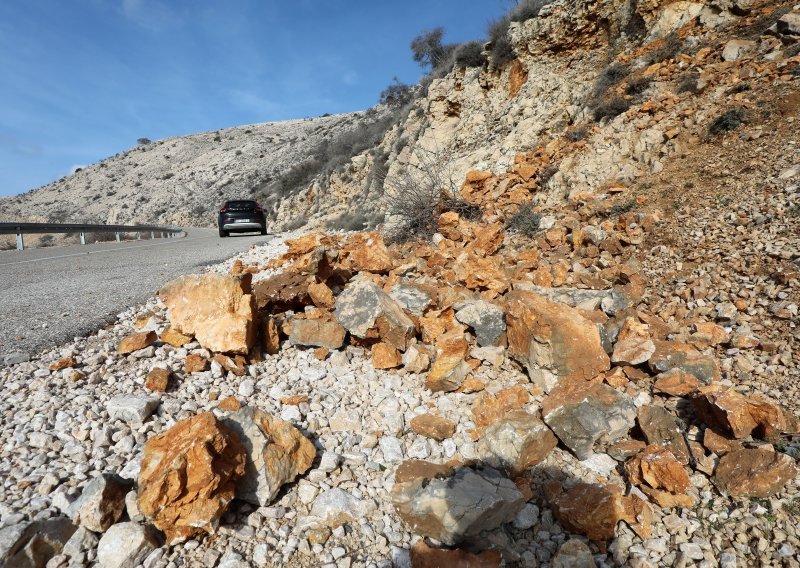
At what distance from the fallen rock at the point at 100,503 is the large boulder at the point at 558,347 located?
2.85 meters

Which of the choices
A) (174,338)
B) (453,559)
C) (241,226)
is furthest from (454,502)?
(241,226)

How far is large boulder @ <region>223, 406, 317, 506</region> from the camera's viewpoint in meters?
2.17

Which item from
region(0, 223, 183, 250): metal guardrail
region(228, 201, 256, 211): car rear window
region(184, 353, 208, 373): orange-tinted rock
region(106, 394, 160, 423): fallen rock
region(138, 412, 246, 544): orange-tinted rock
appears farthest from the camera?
region(228, 201, 256, 211): car rear window

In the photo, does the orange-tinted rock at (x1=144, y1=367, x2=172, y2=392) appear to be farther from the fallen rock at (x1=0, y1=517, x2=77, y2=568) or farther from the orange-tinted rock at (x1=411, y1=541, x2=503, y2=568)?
the orange-tinted rock at (x1=411, y1=541, x2=503, y2=568)

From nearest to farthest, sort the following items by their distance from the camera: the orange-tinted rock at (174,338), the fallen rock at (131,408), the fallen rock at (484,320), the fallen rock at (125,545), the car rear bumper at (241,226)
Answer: the fallen rock at (125,545)
the fallen rock at (131,408)
the orange-tinted rock at (174,338)
the fallen rock at (484,320)
the car rear bumper at (241,226)

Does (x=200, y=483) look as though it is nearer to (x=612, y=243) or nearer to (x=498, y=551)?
(x=498, y=551)

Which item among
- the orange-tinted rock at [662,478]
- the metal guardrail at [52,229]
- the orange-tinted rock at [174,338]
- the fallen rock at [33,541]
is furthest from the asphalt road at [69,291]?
the orange-tinted rock at [662,478]

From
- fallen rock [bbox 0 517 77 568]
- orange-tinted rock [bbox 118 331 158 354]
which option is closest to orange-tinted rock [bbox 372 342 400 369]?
orange-tinted rock [bbox 118 331 158 354]

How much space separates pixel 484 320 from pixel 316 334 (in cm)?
157

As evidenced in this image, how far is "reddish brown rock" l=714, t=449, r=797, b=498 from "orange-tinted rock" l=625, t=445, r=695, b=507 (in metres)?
0.20

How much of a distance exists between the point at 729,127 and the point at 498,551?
7.26 meters

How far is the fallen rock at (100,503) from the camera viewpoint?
1858 mm

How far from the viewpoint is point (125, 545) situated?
1807mm

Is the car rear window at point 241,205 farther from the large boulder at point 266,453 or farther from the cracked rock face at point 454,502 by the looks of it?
the cracked rock face at point 454,502
